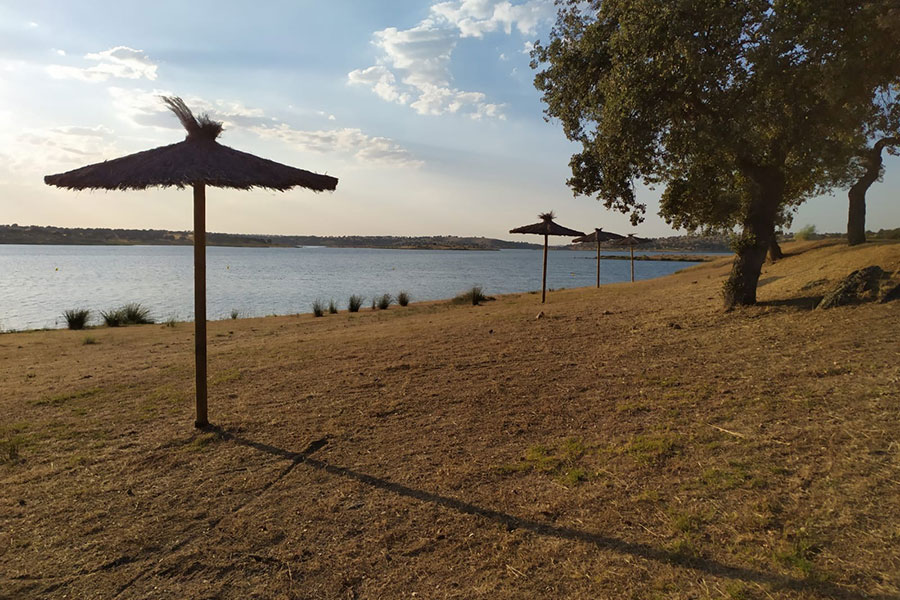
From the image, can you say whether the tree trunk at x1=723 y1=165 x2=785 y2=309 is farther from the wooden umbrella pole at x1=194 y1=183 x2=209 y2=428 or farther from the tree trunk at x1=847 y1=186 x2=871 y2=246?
the tree trunk at x1=847 y1=186 x2=871 y2=246

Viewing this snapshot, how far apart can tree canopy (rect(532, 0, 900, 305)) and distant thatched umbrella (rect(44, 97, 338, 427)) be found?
536 cm

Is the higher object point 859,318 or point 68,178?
point 68,178

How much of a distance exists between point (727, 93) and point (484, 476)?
6.80 m

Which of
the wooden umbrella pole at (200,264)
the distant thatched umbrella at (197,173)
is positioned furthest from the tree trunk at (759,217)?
the wooden umbrella pole at (200,264)

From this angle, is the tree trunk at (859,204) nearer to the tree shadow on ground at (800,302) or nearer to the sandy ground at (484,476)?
the tree shadow on ground at (800,302)

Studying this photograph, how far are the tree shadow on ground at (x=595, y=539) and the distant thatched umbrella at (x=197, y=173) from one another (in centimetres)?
178

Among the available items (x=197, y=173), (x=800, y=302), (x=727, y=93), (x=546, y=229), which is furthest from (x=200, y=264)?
(x=546, y=229)

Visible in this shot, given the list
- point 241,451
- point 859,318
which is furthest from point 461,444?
point 859,318

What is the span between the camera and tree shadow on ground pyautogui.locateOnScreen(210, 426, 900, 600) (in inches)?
90.8

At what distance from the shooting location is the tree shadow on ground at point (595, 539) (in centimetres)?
231

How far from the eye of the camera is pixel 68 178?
4605mm

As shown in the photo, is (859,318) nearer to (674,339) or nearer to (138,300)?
(674,339)

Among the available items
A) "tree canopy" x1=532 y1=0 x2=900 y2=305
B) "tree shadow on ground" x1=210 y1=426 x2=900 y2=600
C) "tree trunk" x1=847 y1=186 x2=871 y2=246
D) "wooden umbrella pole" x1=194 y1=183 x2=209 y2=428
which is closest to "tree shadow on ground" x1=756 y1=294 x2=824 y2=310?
"tree canopy" x1=532 y1=0 x2=900 y2=305

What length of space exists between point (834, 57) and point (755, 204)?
8.05ft
